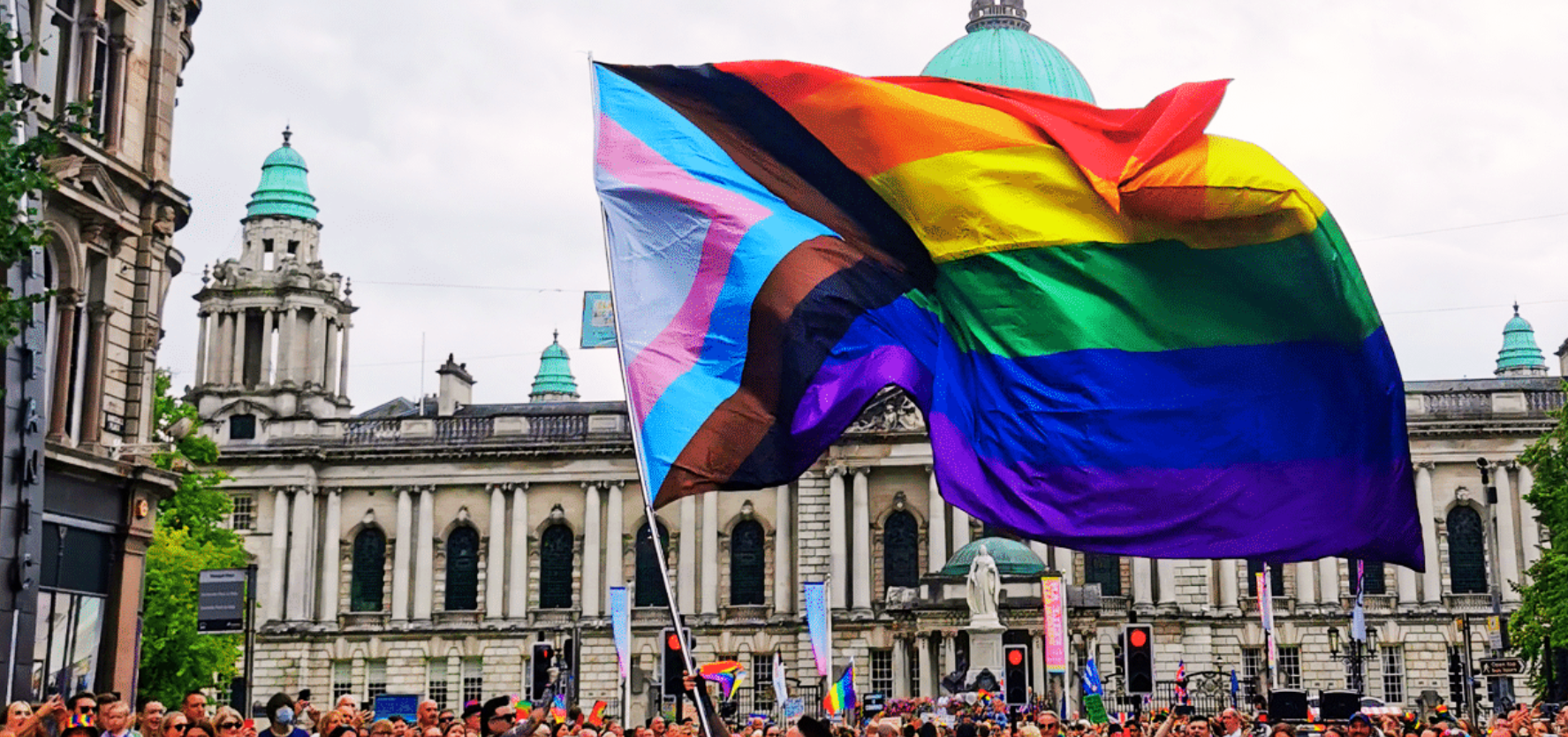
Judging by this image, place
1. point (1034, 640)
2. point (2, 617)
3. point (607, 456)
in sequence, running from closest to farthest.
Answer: point (2, 617)
point (1034, 640)
point (607, 456)

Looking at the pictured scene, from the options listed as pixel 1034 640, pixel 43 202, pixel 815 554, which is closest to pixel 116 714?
pixel 43 202

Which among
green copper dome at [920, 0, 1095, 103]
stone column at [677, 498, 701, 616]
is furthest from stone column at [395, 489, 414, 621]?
green copper dome at [920, 0, 1095, 103]

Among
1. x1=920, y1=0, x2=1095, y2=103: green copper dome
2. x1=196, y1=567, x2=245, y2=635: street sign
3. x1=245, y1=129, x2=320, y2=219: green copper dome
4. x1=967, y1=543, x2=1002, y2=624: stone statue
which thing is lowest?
x1=196, y1=567, x2=245, y2=635: street sign

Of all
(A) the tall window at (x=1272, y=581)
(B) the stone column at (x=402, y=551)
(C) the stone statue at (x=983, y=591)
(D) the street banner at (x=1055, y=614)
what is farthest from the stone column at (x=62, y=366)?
(A) the tall window at (x=1272, y=581)

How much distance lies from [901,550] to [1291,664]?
16.5 m

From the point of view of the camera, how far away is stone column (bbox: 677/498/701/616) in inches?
3231

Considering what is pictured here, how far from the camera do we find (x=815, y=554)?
264 ft

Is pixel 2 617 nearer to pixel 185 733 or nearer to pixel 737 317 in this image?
pixel 185 733

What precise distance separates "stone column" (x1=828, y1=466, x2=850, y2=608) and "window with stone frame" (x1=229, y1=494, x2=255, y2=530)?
979 inches

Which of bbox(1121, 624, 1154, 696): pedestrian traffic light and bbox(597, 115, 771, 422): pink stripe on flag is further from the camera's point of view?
bbox(1121, 624, 1154, 696): pedestrian traffic light

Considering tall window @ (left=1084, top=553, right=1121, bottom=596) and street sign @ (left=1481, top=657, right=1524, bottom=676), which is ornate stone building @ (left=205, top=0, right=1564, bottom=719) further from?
street sign @ (left=1481, top=657, right=1524, bottom=676)

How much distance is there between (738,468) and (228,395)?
7671 centimetres

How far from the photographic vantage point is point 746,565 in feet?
271

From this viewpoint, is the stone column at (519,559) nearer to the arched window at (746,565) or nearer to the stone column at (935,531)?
the arched window at (746,565)
